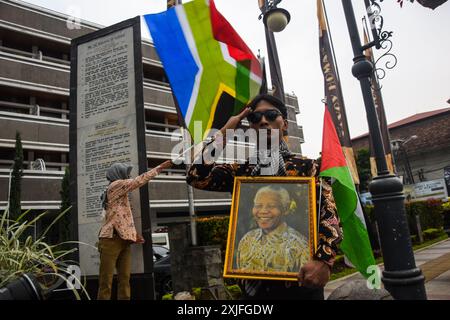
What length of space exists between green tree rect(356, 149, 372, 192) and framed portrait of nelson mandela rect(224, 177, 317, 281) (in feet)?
137

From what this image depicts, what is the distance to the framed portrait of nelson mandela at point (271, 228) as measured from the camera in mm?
1675

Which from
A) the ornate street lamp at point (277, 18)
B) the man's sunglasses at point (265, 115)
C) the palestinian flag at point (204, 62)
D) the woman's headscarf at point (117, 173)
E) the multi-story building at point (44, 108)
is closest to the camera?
the man's sunglasses at point (265, 115)

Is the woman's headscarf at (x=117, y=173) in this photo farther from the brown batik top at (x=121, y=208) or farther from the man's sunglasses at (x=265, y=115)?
the man's sunglasses at (x=265, y=115)

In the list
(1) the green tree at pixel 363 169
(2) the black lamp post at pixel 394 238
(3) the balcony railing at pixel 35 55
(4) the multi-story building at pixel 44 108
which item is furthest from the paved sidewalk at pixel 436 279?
(1) the green tree at pixel 363 169

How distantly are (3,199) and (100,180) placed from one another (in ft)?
50.8

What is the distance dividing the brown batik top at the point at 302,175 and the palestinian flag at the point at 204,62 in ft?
2.82

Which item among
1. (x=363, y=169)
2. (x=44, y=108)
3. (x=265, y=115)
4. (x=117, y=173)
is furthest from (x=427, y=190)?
(x=265, y=115)

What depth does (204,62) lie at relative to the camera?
3.24 m

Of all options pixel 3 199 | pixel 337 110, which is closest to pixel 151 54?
pixel 3 199

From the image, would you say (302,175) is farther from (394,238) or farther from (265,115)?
Result: (394,238)

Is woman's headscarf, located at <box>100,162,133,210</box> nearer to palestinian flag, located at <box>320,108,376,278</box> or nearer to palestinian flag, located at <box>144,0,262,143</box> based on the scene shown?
palestinian flag, located at <box>144,0,262,143</box>

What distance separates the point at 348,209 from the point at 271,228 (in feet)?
1.45

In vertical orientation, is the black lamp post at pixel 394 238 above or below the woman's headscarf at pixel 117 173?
below
